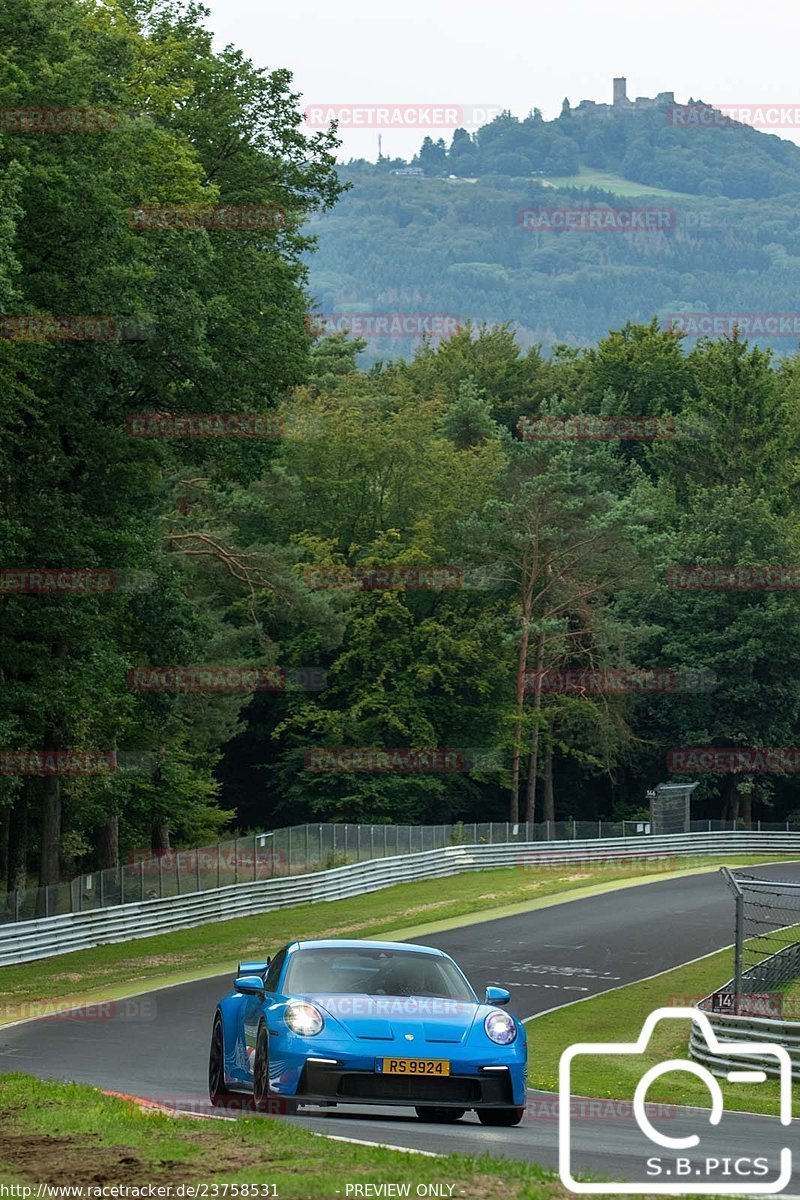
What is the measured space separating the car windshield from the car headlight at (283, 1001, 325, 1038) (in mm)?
521

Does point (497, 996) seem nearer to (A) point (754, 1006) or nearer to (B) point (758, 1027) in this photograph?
(B) point (758, 1027)

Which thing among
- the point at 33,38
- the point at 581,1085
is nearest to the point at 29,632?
the point at 33,38

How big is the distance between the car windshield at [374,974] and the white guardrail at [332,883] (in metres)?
22.3

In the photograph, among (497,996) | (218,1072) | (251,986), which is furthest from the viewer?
(218,1072)

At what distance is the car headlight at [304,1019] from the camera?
41.1 feet

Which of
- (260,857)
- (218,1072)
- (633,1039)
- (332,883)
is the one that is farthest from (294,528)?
(218,1072)

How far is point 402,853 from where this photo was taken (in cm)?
5744

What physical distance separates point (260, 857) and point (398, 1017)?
35.6m

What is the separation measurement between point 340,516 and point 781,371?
45280mm

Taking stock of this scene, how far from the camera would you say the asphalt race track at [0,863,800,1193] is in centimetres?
1188

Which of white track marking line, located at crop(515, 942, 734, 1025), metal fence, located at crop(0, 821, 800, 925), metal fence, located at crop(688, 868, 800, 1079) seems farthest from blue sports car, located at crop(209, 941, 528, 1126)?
metal fence, located at crop(0, 821, 800, 925)

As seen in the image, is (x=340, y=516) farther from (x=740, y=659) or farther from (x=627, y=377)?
(x=627, y=377)

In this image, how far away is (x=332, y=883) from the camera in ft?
167

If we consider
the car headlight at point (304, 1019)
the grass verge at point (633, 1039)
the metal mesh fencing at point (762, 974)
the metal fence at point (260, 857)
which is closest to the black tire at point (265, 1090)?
the car headlight at point (304, 1019)
